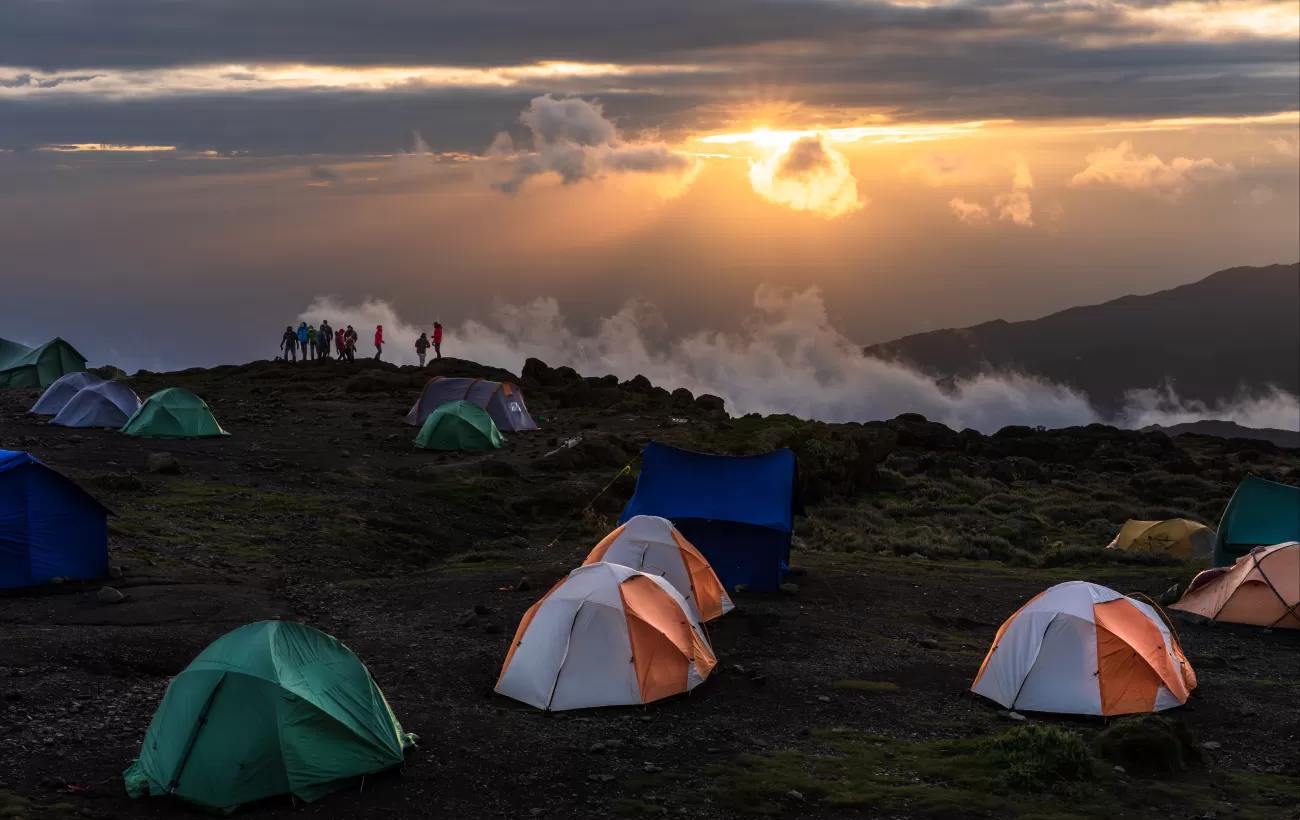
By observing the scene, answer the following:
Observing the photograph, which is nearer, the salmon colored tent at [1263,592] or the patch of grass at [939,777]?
the patch of grass at [939,777]

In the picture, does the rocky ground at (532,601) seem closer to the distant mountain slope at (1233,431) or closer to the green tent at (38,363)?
the green tent at (38,363)

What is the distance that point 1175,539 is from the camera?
122 feet

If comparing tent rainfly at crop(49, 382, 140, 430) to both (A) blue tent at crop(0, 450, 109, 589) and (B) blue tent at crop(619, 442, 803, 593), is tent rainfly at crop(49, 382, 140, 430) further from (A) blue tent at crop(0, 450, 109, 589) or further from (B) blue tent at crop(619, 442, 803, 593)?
(B) blue tent at crop(619, 442, 803, 593)

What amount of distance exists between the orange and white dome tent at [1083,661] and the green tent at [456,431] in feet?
90.9

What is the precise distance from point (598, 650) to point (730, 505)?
351 inches

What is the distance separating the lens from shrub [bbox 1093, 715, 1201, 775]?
1566 centimetres

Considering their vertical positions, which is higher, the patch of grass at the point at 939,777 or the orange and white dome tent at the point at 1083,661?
the orange and white dome tent at the point at 1083,661

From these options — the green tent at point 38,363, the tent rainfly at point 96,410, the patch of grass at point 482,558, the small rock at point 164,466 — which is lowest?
the patch of grass at point 482,558

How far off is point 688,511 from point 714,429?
24667 millimetres

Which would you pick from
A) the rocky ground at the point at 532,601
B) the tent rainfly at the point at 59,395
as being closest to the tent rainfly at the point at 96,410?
the rocky ground at the point at 532,601

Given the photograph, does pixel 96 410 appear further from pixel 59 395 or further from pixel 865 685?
pixel 865 685

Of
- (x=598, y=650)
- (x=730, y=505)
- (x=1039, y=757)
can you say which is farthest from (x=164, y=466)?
(x=1039, y=757)

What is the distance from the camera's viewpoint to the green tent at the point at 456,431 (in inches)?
1737

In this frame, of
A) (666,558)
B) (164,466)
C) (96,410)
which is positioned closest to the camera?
(666,558)
